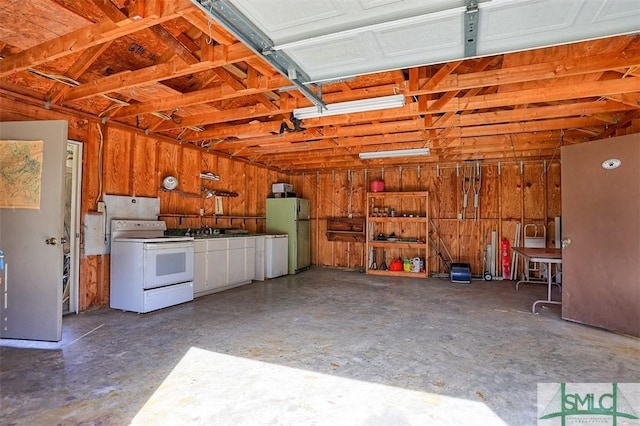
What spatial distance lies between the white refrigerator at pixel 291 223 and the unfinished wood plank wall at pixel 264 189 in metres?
0.31

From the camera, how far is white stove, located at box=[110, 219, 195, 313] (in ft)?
14.3

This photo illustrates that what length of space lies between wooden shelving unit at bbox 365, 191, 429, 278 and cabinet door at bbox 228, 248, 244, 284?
10.1 ft

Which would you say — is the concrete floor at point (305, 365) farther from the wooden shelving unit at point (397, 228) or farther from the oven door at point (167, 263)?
the wooden shelving unit at point (397, 228)

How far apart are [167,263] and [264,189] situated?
12.6 feet

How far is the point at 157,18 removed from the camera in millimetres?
2182

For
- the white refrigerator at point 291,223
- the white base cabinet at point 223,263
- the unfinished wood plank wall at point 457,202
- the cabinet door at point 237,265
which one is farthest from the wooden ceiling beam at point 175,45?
the unfinished wood plank wall at point 457,202

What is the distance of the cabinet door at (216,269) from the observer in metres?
5.53

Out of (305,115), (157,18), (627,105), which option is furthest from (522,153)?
(157,18)

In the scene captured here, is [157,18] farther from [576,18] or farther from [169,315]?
[169,315]

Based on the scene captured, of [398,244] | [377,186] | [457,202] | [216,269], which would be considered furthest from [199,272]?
[457,202]

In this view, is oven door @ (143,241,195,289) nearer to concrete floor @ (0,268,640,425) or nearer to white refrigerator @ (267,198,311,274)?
concrete floor @ (0,268,640,425)

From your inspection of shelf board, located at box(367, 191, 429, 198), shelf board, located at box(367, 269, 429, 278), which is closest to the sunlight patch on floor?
shelf board, located at box(367, 269, 429, 278)

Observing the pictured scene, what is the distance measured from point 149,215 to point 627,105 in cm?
653

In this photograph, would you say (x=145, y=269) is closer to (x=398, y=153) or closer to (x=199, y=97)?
(x=199, y=97)
